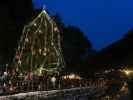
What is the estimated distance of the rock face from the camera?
119 ft

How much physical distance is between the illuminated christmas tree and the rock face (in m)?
8.53

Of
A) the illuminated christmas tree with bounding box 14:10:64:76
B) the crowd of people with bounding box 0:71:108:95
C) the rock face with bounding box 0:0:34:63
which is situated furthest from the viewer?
the rock face with bounding box 0:0:34:63

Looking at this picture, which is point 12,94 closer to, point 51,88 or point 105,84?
point 51,88

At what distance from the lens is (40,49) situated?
26.8m

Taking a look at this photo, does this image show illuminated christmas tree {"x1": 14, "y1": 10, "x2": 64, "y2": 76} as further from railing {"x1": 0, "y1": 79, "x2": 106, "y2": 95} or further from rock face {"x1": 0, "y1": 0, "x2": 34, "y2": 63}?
rock face {"x1": 0, "y1": 0, "x2": 34, "y2": 63}

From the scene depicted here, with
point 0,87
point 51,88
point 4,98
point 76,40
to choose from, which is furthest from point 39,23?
point 76,40

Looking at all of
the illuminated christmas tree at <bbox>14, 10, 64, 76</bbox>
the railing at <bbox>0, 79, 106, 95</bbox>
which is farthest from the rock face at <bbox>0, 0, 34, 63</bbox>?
the railing at <bbox>0, 79, 106, 95</bbox>

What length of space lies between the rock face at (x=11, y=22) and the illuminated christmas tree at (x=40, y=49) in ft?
28.0

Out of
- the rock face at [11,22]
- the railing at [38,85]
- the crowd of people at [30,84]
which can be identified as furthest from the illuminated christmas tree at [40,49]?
the rock face at [11,22]

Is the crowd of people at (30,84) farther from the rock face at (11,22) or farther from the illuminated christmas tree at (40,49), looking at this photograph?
the rock face at (11,22)

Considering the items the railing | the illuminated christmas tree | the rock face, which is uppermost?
the rock face

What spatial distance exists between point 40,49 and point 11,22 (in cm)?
1089

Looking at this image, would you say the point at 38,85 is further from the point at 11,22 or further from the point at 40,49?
the point at 11,22

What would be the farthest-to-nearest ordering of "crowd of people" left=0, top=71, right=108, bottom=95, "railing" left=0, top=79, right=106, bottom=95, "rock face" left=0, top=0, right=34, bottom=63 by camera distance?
"rock face" left=0, top=0, right=34, bottom=63, "crowd of people" left=0, top=71, right=108, bottom=95, "railing" left=0, top=79, right=106, bottom=95
